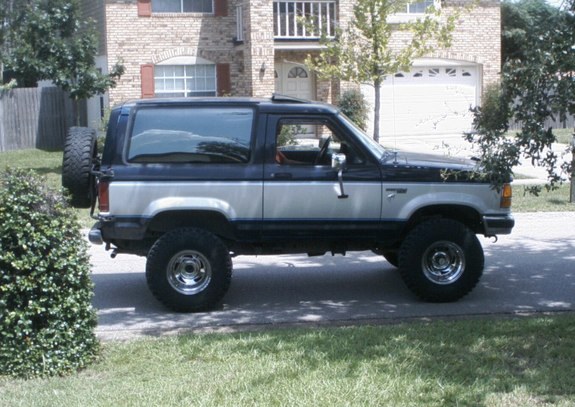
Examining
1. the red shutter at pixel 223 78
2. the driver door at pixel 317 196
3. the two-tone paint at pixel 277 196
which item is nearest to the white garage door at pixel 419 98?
the red shutter at pixel 223 78

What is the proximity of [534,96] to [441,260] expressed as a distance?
8.73ft

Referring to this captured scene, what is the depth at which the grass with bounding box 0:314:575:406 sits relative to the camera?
5.86m

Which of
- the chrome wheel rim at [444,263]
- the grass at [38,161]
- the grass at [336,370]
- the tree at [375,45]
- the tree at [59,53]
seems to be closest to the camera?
the grass at [336,370]

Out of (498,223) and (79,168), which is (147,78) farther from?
(498,223)

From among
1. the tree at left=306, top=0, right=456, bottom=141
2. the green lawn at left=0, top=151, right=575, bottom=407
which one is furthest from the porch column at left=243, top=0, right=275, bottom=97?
the green lawn at left=0, top=151, right=575, bottom=407

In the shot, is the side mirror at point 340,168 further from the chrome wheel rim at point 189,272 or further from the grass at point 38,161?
the grass at point 38,161

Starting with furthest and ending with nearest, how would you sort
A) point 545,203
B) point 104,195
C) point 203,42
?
point 203,42 < point 545,203 < point 104,195

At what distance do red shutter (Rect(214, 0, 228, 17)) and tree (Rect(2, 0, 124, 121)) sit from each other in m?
4.89

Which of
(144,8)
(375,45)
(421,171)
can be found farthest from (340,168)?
(144,8)

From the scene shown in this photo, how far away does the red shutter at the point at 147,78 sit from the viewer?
26141 millimetres

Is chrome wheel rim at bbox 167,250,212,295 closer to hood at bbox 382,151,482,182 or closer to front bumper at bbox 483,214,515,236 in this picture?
hood at bbox 382,151,482,182

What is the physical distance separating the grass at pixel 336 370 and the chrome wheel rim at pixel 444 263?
1282 millimetres

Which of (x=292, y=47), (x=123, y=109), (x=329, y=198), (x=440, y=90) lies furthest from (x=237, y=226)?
(x=440, y=90)

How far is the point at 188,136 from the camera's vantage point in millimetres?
8977
